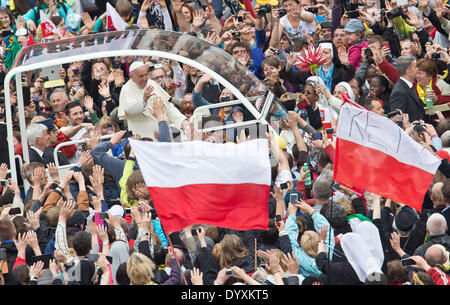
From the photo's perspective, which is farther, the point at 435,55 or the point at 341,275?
the point at 435,55

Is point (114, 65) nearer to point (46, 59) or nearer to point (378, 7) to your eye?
point (46, 59)

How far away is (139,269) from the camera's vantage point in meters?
8.89

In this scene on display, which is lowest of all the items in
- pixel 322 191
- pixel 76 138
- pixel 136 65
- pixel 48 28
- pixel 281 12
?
pixel 322 191

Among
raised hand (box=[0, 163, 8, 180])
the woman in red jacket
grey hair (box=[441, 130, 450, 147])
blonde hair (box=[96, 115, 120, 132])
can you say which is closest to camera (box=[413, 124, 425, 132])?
grey hair (box=[441, 130, 450, 147])

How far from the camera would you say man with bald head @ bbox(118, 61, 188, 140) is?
41.3ft

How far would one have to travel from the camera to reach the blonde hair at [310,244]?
9438 mm

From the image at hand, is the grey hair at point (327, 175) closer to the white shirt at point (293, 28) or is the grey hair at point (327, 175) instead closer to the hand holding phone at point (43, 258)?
the hand holding phone at point (43, 258)

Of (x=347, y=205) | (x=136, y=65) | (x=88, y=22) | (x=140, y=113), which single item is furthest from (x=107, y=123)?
(x=88, y=22)

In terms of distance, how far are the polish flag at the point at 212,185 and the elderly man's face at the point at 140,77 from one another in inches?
143

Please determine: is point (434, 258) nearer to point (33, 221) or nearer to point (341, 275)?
point (341, 275)

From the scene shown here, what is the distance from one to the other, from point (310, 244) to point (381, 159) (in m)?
1.06

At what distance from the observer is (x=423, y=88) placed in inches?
541

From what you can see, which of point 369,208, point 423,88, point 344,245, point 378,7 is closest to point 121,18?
point 378,7

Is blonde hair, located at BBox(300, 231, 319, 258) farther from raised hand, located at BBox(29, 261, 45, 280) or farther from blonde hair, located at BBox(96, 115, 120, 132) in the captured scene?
blonde hair, located at BBox(96, 115, 120, 132)
